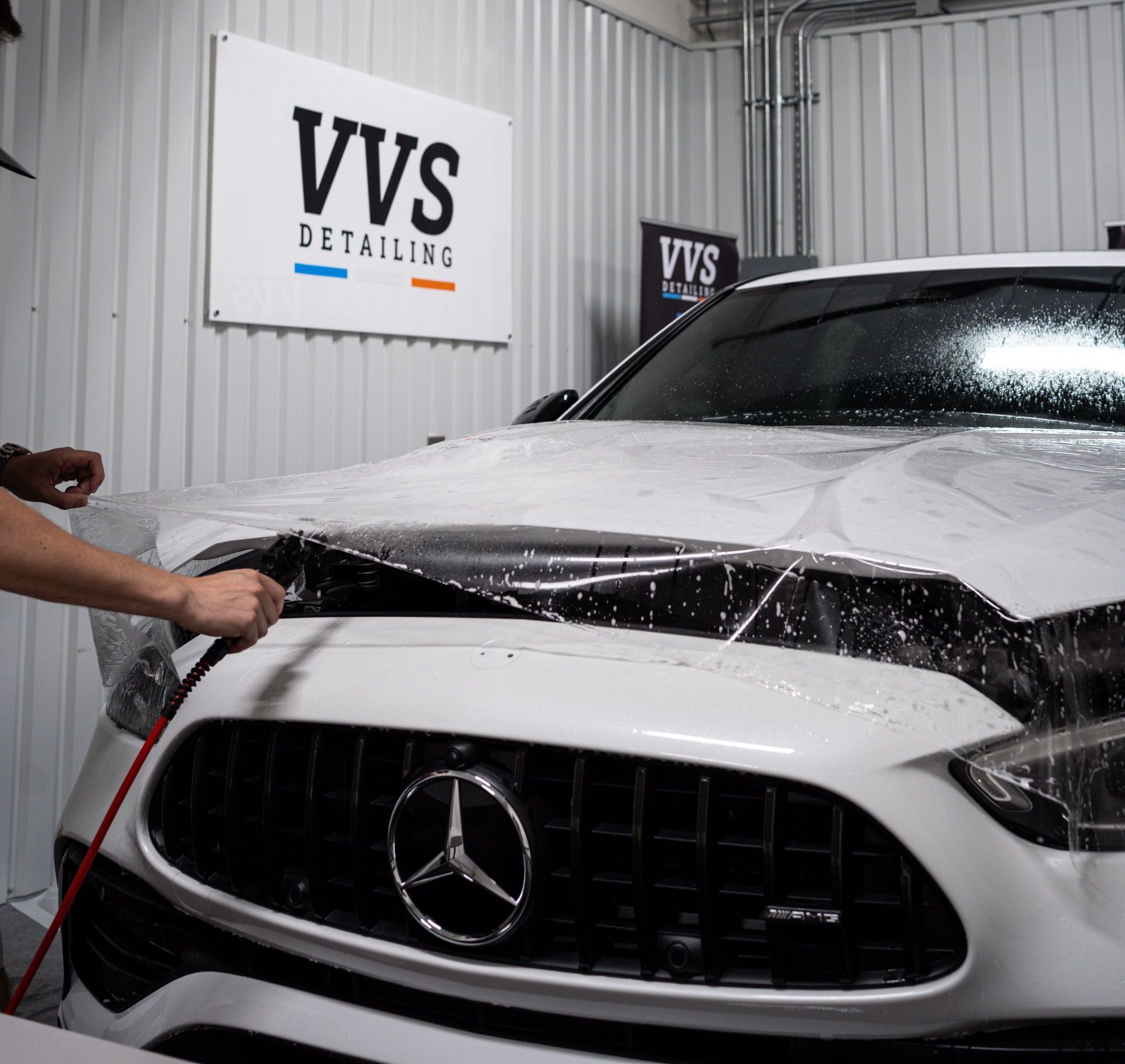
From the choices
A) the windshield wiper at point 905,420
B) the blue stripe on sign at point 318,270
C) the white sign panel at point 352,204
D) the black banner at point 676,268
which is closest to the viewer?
the windshield wiper at point 905,420

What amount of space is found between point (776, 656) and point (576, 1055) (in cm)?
40

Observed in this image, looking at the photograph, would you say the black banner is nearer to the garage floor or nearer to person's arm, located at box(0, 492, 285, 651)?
the garage floor

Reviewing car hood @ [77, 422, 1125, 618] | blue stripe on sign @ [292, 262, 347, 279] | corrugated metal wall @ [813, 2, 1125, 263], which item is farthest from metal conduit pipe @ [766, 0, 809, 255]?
car hood @ [77, 422, 1125, 618]

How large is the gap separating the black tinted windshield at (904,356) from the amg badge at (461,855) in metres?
1.05

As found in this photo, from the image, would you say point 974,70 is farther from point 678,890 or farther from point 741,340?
point 678,890

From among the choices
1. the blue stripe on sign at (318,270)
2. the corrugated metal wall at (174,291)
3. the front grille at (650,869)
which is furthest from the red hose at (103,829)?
the blue stripe on sign at (318,270)

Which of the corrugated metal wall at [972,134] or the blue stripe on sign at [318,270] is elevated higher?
the corrugated metal wall at [972,134]

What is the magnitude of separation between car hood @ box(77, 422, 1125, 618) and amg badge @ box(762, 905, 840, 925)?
288 mm

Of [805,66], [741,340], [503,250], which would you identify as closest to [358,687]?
[741,340]

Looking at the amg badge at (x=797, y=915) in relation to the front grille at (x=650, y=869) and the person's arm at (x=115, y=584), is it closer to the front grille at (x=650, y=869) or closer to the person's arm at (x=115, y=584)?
the front grille at (x=650, y=869)

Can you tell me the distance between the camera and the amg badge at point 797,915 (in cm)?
90

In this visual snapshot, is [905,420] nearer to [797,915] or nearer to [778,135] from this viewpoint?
[797,915]

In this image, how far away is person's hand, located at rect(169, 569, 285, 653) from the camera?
1097 mm

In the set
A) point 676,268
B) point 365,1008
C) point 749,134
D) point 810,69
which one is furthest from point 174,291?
point 810,69
